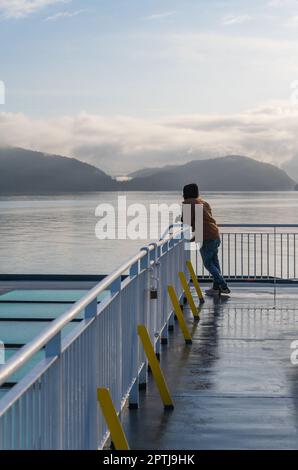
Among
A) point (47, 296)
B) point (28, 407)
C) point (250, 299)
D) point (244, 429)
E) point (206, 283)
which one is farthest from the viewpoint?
point (47, 296)

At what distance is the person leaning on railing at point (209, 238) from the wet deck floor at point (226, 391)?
6.41ft

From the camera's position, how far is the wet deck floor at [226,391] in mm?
7555

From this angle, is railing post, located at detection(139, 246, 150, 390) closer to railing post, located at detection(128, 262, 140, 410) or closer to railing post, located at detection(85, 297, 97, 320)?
railing post, located at detection(128, 262, 140, 410)

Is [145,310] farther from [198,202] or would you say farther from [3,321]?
[3,321]

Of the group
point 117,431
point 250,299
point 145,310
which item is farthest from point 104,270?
point 117,431

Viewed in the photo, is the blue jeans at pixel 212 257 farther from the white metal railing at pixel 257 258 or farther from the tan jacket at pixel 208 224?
the white metal railing at pixel 257 258

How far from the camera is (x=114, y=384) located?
731cm

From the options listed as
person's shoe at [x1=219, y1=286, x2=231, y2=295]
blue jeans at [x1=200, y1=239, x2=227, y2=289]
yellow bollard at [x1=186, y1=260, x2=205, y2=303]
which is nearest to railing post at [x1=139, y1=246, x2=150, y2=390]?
yellow bollard at [x1=186, y1=260, x2=205, y2=303]

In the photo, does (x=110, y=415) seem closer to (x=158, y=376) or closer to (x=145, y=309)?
(x=158, y=376)

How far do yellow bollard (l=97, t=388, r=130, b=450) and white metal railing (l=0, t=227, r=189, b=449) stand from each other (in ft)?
0.17

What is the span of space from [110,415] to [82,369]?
2.12 feet

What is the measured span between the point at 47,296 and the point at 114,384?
14.1 meters

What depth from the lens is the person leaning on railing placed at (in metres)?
15.8

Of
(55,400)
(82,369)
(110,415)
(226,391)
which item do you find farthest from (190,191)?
(55,400)
